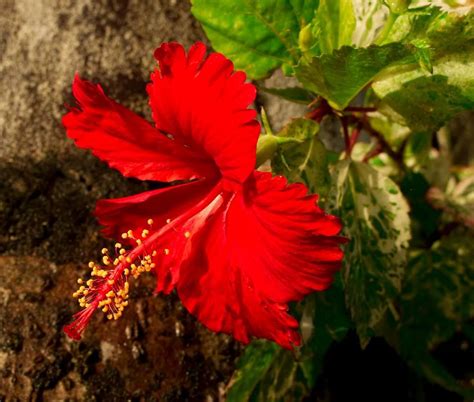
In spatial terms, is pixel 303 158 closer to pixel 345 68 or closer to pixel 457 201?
pixel 345 68

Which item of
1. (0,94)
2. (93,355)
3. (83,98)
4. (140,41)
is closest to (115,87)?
(140,41)

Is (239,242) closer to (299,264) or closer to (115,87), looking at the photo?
(299,264)

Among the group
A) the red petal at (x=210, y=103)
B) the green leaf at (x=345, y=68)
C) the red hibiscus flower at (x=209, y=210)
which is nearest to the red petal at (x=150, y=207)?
the red hibiscus flower at (x=209, y=210)

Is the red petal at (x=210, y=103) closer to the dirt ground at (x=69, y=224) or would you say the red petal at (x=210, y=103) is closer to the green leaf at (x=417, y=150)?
the dirt ground at (x=69, y=224)

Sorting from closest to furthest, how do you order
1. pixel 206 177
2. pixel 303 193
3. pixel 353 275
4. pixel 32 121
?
1. pixel 303 193
2. pixel 206 177
3. pixel 353 275
4. pixel 32 121

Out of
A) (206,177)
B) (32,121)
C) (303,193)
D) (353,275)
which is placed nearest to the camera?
(303,193)

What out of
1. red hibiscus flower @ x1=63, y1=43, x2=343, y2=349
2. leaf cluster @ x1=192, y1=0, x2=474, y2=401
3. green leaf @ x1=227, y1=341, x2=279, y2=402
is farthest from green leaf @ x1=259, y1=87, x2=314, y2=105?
green leaf @ x1=227, y1=341, x2=279, y2=402

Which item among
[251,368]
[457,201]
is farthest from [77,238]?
[457,201]

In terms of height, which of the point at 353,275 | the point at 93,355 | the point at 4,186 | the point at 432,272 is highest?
the point at 4,186
